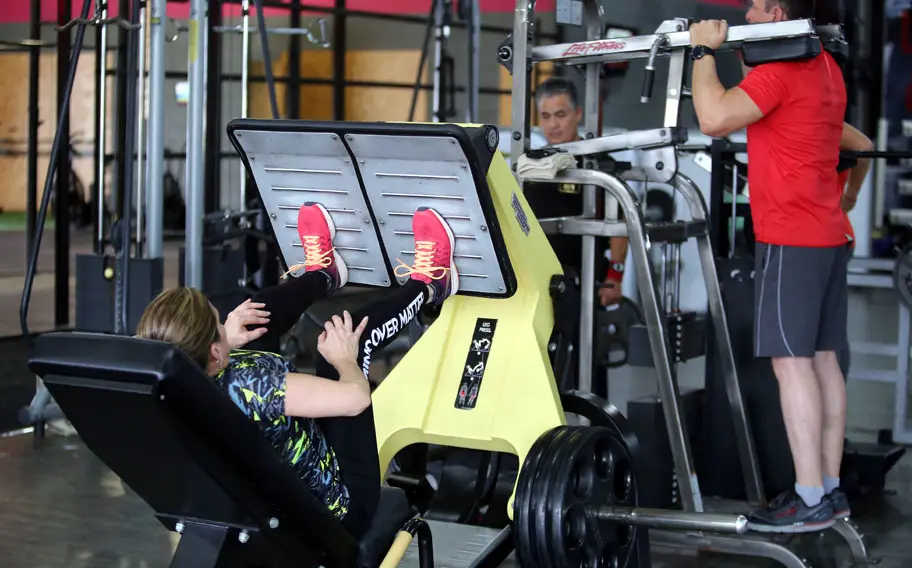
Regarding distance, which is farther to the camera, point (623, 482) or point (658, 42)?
point (658, 42)

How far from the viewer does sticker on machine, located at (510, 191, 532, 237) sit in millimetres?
2848

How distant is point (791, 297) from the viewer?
3301 millimetres

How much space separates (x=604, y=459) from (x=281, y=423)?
0.93m

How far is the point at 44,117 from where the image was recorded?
22.9 feet

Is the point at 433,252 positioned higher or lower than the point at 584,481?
higher

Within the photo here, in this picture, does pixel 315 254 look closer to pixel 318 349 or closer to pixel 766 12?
pixel 318 349

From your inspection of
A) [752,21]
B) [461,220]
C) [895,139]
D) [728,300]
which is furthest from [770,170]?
[895,139]

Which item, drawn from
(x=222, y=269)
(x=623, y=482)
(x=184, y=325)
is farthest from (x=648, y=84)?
(x=222, y=269)

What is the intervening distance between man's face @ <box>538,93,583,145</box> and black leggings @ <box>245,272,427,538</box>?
1.70 meters

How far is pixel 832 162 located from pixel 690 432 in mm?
1137

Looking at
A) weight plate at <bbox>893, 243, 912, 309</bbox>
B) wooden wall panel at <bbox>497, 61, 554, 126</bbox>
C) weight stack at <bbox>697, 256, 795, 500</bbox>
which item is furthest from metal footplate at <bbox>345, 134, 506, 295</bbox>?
wooden wall panel at <bbox>497, 61, 554, 126</bbox>

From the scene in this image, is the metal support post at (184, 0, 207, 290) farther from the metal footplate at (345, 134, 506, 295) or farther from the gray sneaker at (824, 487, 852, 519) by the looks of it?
the gray sneaker at (824, 487, 852, 519)

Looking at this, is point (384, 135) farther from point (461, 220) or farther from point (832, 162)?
point (832, 162)

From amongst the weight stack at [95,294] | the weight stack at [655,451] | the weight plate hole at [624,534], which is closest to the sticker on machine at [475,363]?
the weight plate hole at [624,534]
